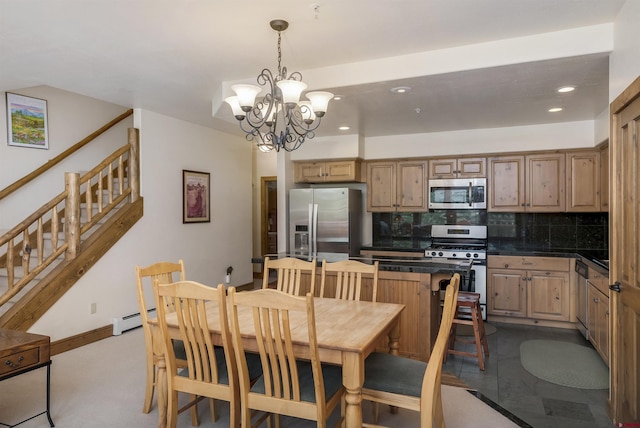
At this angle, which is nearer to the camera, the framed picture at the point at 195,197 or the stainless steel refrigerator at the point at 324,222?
the framed picture at the point at 195,197

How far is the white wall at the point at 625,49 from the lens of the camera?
7.37 ft

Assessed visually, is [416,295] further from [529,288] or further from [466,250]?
[529,288]

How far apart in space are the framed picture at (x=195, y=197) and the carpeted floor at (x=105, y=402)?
2.21 m

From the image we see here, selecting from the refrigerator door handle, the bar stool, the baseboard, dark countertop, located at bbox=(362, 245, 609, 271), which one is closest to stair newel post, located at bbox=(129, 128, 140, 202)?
the baseboard

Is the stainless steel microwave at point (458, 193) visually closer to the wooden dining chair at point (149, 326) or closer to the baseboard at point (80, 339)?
the wooden dining chair at point (149, 326)

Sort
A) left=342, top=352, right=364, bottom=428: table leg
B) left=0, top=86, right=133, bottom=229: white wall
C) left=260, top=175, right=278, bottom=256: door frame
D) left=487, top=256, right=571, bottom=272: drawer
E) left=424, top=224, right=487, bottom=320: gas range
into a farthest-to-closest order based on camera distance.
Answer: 1. left=260, top=175, right=278, bottom=256: door frame
2. left=424, top=224, right=487, bottom=320: gas range
3. left=487, top=256, right=571, bottom=272: drawer
4. left=0, top=86, right=133, bottom=229: white wall
5. left=342, top=352, right=364, bottom=428: table leg

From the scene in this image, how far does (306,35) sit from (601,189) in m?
4.00

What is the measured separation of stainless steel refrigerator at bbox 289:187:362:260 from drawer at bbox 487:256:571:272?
1.80 meters

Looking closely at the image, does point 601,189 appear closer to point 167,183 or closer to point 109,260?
point 167,183

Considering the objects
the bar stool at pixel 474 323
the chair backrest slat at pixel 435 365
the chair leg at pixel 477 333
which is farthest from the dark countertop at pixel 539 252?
the chair backrest slat at pixel 435 365

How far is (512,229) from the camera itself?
552 centimetres

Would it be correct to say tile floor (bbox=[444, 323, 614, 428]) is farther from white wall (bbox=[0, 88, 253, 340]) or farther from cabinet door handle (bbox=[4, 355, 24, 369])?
white wall (bbox=[0, 88, 253, 340])

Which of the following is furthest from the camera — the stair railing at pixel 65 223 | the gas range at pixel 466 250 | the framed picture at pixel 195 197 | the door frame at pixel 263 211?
the door frame at pixel 263 211

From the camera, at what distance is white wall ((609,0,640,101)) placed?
2.25m
